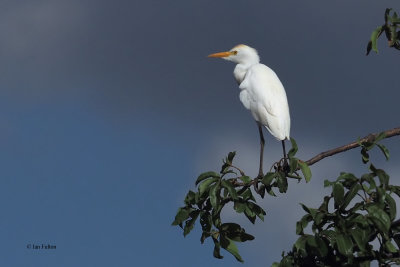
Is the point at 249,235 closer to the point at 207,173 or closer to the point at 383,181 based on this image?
the point at 207,173

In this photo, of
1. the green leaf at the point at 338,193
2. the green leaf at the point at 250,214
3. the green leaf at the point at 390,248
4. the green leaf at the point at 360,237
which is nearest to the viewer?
the green leaf at the point at 360,237

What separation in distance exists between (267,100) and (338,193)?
15.1 feet

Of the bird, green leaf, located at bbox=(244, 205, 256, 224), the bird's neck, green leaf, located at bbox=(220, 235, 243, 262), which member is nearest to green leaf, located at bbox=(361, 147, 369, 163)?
green leaf, located at bbox=(244, 205, 256, 224)

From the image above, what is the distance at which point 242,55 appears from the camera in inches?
444

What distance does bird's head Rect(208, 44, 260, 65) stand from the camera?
11.2 meters

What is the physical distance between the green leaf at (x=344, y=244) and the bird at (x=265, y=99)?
386 cm

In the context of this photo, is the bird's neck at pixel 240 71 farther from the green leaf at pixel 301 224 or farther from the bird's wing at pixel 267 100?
the green leaf at pixel 301 224

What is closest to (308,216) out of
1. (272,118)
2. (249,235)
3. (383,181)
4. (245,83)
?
(383,181)

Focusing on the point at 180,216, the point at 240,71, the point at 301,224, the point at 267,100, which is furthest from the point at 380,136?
the point at 240,71

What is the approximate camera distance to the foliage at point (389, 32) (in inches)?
239

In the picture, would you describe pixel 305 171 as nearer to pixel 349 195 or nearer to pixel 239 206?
pixel 239 206

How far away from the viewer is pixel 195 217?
6.20 meters

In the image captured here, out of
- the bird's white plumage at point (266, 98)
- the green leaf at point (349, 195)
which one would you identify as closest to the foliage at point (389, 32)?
the green leaf at point (349, 195)

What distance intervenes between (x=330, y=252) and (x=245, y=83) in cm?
529
